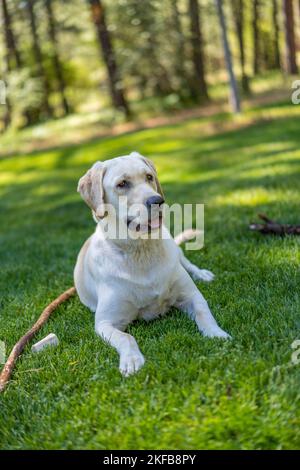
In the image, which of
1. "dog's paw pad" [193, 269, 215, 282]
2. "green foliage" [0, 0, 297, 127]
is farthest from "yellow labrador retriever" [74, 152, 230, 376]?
"green foliage" [0, 0, 297, 127]

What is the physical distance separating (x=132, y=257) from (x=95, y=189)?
0.57m

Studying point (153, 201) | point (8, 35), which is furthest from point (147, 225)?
point (8, 35)

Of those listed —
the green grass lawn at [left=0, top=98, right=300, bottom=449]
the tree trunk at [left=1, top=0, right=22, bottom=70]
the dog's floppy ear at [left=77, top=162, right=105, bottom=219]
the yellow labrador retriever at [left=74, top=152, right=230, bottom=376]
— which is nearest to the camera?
the green grass lawn at [left=0, top=98, right=300, bottom=449]

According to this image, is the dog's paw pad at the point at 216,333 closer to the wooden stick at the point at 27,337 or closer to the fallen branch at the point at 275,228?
the wooden stick at the point at 27,337

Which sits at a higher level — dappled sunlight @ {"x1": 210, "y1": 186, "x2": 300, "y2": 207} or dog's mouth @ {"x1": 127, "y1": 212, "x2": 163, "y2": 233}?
dog's mouth @ {"x1": 127, "y1": 212, "x2": 163, "y2": 233}

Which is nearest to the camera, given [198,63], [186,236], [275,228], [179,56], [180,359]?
[180,359]

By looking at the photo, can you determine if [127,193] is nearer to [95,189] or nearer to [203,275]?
[95,189]

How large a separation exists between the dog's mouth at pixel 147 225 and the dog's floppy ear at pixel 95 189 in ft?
0.90

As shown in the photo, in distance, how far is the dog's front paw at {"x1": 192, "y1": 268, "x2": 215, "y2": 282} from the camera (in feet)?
15.2

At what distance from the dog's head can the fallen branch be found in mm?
1906

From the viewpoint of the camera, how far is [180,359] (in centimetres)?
313

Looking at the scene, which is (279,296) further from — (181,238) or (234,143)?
(234,143)

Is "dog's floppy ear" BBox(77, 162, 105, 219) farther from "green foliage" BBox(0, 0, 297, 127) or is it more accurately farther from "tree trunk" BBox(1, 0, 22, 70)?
"tree trunk" BBox(1, 0, 22, 70)

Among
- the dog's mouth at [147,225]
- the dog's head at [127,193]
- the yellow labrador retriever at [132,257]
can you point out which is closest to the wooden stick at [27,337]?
the yellow labrador retriever at [132,257]
